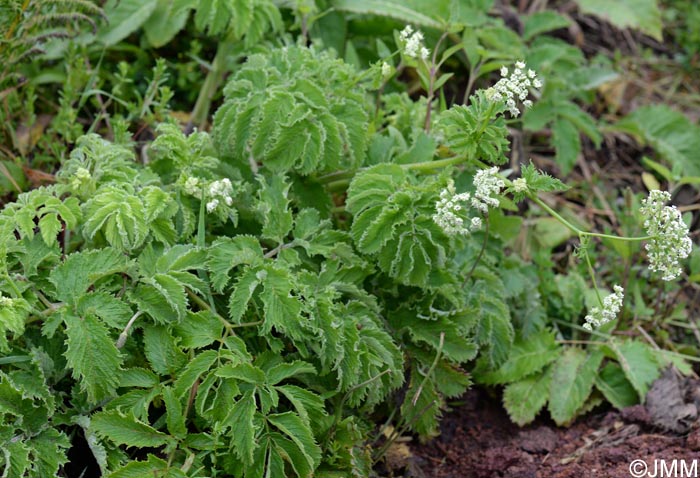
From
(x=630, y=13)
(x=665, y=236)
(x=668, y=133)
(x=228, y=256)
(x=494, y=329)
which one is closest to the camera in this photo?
(x=665, y=236)

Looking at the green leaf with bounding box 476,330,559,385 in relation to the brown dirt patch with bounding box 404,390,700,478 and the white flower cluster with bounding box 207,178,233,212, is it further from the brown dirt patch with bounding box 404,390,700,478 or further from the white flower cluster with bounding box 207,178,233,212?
the white flower cluster with bounding box 207,178,233,212

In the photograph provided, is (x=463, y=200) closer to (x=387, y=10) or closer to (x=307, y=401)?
(x=307, y=401)

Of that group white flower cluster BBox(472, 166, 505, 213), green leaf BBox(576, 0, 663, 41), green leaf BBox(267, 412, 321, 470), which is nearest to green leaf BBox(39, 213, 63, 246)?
green leaf BBox(267, 412, 321, 470)

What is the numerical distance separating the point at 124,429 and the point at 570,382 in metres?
1.65

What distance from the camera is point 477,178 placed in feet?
7.22

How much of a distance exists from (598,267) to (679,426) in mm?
1008

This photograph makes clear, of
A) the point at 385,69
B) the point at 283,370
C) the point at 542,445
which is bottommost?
the point at 542,445

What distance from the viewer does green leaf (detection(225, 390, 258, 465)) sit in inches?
82.2

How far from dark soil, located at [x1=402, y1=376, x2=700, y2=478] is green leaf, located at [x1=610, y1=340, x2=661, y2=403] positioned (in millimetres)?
93

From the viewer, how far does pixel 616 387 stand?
3.03 m

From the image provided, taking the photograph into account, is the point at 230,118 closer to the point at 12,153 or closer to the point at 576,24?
the point at 12,153

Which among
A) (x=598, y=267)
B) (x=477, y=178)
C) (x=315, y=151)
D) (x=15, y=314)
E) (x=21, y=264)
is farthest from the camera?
(x=598, y=267)

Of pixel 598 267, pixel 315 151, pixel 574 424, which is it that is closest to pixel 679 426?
pixel 574 424

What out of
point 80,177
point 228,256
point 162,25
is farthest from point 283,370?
point 162,25
